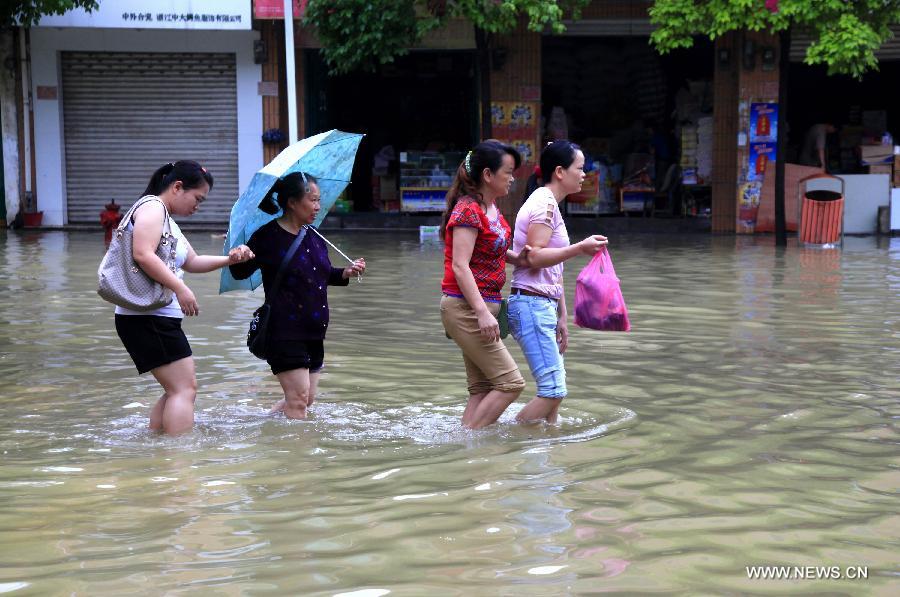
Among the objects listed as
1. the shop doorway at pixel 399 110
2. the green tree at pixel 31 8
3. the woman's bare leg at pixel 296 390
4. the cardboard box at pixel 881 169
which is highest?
the green tree at pixel 31 8

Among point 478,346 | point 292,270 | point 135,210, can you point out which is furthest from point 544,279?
point 135,210

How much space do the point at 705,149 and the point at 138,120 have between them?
1084 centimetres

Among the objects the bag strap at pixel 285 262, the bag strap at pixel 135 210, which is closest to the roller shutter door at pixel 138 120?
the bag strap at pixel 285 262

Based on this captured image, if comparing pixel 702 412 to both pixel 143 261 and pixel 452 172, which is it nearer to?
pixel 143 261

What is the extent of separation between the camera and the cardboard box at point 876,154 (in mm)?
21484

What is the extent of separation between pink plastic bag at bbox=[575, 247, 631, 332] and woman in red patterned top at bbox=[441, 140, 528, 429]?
0.46 m

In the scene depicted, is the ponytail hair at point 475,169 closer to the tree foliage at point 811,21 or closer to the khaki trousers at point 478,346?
the khaki trousers at point 478,346

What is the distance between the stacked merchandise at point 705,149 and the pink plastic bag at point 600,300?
17.1 meters

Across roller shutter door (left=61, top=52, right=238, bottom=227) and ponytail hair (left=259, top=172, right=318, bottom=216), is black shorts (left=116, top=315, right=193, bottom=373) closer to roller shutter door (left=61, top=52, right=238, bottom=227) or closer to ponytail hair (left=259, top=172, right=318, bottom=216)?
ponytail hair (left=259, top=172, right=318, bottom=216)

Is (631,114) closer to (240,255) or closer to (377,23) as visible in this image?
(377,23)

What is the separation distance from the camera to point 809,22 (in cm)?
1758

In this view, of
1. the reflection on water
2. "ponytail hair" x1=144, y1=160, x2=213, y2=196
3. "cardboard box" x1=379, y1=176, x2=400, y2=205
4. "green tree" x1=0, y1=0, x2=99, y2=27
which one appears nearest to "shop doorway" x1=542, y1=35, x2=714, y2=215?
"cardboard box" x1=379, y1=176, x2=400, y2=205

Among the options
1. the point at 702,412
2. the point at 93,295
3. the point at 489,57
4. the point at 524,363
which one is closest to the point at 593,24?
the point at 489,57

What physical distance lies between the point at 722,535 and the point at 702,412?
7.10 ft
